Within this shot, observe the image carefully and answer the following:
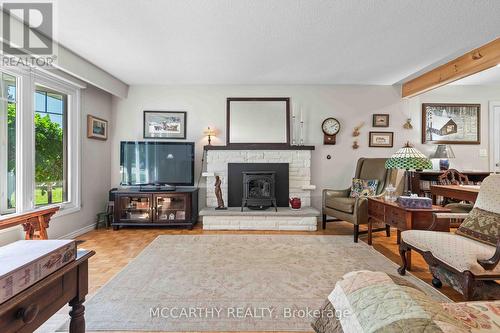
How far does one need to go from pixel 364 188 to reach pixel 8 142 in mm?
4504

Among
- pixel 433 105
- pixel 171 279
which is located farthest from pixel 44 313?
pixel 433 105

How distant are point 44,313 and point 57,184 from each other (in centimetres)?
322

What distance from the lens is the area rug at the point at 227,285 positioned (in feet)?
5.44

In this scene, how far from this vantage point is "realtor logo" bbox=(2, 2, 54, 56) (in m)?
2.24

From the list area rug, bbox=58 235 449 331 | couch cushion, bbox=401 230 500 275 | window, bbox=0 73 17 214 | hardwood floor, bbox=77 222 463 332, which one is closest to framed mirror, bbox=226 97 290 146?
hardwood floor, bbox=77 222 463 332

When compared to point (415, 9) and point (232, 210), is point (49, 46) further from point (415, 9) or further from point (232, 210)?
point (415, 9)


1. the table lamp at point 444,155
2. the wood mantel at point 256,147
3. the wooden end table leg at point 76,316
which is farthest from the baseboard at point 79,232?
the table lamp at point 444,155

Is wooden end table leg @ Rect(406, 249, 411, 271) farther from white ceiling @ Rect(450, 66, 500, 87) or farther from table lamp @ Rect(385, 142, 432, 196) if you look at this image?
white ceiling @ Rect(450, 66, 500, 87)

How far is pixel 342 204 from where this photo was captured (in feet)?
11.6

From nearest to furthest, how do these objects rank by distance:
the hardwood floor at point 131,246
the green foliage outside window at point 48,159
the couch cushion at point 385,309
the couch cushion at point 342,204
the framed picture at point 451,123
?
1. the couch cushion at point 385,309
2. the hardwood floor at point 131,246
3. the green foliage outside window at point 48,159
4. the couch cushion at point 342,204
5. the framed picture at point 451,123

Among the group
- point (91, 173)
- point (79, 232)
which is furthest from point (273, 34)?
point (79, 232)

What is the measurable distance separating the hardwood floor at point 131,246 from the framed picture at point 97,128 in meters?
1.49

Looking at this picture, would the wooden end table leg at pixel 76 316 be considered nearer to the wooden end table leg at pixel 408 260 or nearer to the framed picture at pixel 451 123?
the wooden end table leg at pixel 408 260

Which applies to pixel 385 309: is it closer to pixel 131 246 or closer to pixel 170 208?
pixel 131 246
